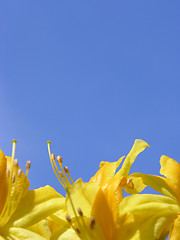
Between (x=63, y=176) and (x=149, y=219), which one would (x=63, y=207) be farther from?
(x=149, y=219)

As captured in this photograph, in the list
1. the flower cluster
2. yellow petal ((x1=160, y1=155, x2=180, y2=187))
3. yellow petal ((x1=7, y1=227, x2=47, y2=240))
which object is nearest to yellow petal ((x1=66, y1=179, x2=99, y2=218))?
the flower cluster

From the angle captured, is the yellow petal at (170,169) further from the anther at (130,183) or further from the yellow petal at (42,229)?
the yellow petal at (42,229)

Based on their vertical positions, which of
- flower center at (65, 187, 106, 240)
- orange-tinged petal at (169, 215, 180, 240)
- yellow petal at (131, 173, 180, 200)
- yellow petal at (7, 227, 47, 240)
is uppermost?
yellow petal at (131, 173, 180, 200)

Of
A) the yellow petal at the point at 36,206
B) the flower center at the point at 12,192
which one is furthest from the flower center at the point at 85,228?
the flower center at the point at 12,192

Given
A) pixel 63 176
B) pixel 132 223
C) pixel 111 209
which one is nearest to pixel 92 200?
pixel 111 209

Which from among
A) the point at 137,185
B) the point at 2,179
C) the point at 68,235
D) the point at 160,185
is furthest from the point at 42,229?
the point at 160,185

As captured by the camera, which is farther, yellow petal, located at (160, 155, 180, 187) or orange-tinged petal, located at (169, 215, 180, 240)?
yellow petal, located at (160, 155, 180, 187)

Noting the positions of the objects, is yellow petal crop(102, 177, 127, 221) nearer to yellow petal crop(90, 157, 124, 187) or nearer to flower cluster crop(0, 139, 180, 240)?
flower cluster crop(0, 139, 180, 240)
